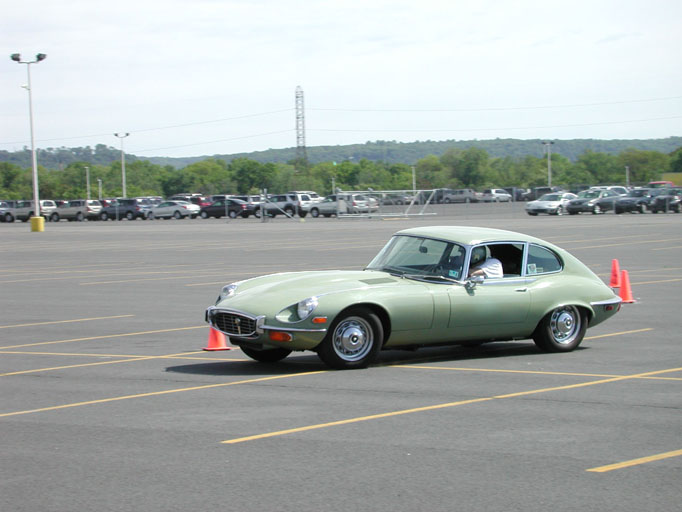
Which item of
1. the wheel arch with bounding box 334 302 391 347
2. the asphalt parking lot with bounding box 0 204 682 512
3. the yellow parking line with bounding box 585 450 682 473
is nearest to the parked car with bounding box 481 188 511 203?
the asphalt parking lot with bounding box 0 204 682 512

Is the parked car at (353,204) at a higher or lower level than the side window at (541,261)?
higher

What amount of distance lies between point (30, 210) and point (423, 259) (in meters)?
79.8

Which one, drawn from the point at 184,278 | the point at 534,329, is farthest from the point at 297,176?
the point at 534,329

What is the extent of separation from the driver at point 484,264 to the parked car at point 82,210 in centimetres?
7382

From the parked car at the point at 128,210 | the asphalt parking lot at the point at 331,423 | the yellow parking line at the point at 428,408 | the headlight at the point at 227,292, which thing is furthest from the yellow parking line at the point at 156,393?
the parked car at the point at 128,210

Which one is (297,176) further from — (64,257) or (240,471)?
(240,471)

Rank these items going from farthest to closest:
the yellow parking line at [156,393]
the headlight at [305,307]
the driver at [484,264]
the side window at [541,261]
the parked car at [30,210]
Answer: the parked car at [30,210]
the side window at [541,261]
the driver at [484,264]
the headlight at [305,307]
the yellow parking line at [156,393]

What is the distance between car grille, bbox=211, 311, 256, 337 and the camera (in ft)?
30.1

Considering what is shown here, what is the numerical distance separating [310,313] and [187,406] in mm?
1673

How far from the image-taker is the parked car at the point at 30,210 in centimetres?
8306

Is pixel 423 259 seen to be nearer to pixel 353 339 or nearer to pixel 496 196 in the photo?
pixel 353 339

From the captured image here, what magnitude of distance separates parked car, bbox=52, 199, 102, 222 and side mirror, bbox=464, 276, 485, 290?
74.1m

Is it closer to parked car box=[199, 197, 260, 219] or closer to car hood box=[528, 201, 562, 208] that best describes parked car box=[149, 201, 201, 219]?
parked car box=[199, 197, 260, 219]

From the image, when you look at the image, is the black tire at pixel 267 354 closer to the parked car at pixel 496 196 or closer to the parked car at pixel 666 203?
the parked car at pixel 666 203
